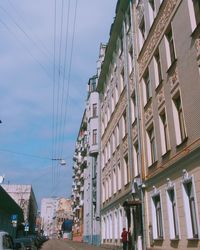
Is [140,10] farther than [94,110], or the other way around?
[94,110]

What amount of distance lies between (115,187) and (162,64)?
48.0 feet

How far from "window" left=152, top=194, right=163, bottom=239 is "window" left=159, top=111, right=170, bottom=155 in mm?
2541

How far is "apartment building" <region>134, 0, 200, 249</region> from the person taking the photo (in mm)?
14223

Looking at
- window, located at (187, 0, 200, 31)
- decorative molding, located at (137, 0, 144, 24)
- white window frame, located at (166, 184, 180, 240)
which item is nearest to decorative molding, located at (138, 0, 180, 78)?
window, located at (187, 0, 200, 31)

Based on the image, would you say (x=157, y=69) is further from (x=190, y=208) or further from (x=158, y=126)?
(x=190, y=208)

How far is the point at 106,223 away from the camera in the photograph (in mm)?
34531

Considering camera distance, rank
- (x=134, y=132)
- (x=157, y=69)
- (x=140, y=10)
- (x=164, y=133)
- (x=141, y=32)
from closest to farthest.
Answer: (x=164, y=133) → (x=157, y=69) → (x=140, y=10) → (x=141, y=32) → (x=134, y=132)

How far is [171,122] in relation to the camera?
16578 mm

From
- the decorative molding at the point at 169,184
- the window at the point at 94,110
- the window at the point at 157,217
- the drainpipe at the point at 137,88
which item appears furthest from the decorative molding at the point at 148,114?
the window at the point at 94,110

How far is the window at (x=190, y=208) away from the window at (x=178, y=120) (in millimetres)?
1940

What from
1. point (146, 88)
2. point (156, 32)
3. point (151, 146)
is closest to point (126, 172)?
point (151, 146)

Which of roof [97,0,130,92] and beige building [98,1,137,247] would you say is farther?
roof [97,0,130,92]

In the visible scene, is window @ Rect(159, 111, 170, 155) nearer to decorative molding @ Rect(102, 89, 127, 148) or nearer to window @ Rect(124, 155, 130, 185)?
window @ Rect(124, 155, 130, 185)

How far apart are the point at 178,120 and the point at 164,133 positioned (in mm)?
1964
